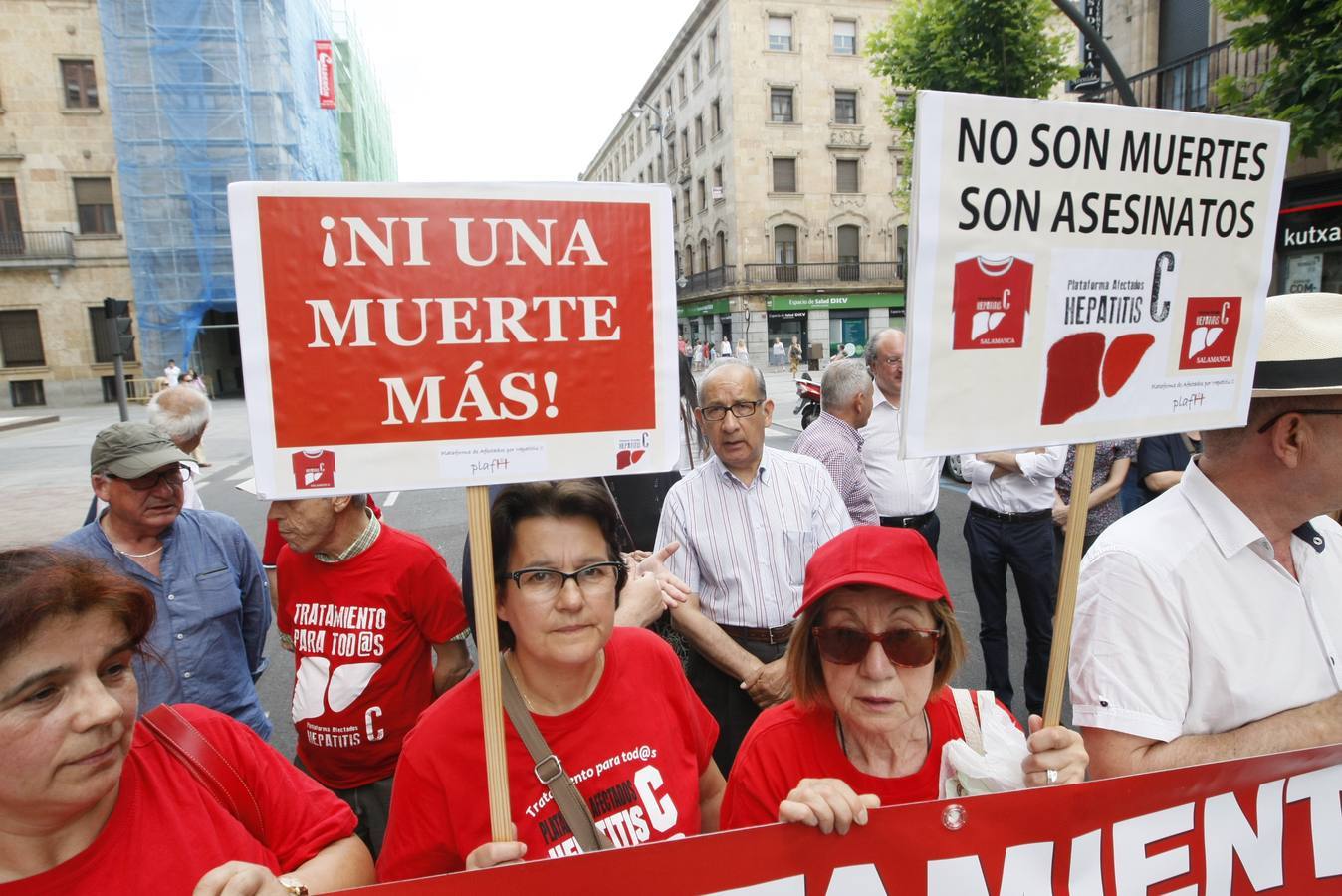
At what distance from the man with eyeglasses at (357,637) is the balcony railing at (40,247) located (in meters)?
35.5

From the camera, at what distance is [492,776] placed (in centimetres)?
139

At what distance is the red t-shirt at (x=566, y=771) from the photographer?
154 cm

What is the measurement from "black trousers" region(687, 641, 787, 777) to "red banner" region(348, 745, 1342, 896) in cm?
141

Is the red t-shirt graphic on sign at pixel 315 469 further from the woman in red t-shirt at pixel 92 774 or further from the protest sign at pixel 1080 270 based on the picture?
the protest sign at pixel 1080 270

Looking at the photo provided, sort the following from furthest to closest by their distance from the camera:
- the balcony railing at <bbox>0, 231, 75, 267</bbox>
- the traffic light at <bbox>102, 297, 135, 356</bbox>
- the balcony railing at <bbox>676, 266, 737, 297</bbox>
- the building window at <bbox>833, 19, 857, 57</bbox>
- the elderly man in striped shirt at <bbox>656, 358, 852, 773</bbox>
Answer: the balcony railing at <bbox>676, 266, 737, 297</bbox> < the building window at <bbox>833, 19, 857, 57</bbox> < the balcony railing at <bbox>0, 231, 75, 267</bbox> < the traffic light at <bbox>102, 297, 135, 356</bbox> < the elderly man in striped shirt at <bbox>656, 358, 852, 773</bbox>

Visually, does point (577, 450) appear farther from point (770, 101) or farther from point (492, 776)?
point (770, 101)

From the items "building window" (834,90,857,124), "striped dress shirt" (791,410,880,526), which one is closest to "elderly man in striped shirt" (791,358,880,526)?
"striped dress shirt" (791,410,880,526)

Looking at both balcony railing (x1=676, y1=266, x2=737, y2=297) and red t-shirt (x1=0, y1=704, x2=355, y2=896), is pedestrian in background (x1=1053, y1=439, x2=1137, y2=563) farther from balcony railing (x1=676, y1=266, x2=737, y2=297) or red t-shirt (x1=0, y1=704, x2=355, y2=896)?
balcony railing (x1=676, y1=266, x2=737, y2=297)

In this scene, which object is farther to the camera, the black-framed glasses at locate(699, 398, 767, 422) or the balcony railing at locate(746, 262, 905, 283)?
the balcony railing at locate(746, 262, 905, 283)

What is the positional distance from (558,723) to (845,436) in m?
2.76

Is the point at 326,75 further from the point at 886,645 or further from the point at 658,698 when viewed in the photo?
the point at 886,645

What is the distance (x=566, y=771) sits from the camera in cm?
162

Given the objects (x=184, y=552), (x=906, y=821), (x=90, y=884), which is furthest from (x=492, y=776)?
(x=184, y=552)

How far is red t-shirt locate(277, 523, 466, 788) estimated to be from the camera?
2.40 m
